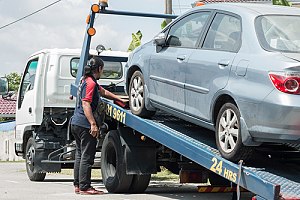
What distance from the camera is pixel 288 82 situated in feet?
21.4

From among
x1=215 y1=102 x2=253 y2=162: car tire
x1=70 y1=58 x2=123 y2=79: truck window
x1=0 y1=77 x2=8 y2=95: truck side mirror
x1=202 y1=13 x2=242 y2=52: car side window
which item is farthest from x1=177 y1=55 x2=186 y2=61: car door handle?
x1=0 y1=77 x2=8 y2=95: truck side mirror

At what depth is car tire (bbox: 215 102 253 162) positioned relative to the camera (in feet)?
22.9

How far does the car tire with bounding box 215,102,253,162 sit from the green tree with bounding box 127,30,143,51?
12867mm

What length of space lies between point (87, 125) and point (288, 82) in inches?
163

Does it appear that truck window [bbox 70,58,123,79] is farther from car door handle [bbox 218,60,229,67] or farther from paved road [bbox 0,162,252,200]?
car door handle [bbox 218,60,229,67]

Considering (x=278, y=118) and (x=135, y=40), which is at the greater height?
(x=135, y=40)

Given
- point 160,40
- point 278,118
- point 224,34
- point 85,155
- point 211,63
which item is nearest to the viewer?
point 278,118

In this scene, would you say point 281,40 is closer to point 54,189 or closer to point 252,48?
point 252,48

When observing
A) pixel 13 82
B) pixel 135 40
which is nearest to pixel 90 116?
pixel 135 40

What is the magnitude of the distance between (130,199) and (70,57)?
4406 mm

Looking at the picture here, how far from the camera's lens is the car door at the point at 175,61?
27.3ft

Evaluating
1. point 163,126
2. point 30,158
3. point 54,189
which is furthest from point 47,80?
point 163,126

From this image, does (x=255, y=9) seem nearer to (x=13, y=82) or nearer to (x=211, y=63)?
(x=211, y=63)

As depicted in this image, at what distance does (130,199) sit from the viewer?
9383 mm
